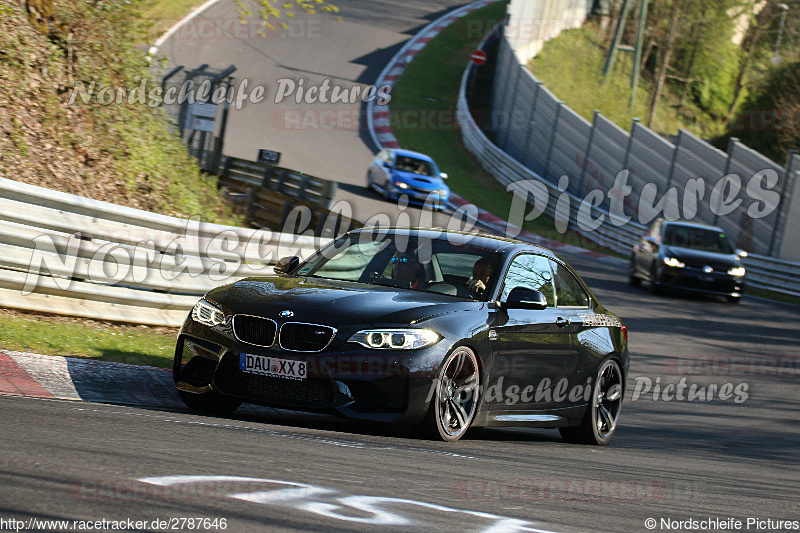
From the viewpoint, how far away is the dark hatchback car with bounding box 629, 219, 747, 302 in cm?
2244

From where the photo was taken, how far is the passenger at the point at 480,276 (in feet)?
26.6

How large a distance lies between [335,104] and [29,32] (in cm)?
3185

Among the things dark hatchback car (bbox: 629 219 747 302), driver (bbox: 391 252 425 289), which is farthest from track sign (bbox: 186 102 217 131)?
driver (bbox: 391 252 425 289)

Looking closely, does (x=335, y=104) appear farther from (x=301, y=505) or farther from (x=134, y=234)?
(x=301, y=505)

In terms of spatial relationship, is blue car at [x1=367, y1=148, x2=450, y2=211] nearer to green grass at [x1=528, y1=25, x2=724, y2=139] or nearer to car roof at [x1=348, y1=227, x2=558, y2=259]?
green grass at [x1=528, y1=25, x2=724, y2=139]

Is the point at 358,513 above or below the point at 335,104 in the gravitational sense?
above

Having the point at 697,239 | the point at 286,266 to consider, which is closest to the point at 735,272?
the point at 697,239

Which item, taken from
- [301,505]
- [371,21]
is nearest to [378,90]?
[371,21]

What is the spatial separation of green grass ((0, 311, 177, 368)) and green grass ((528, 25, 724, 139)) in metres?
37.8

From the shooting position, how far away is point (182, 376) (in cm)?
761

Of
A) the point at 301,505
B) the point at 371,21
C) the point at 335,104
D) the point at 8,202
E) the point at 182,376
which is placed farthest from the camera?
the point at 371,21

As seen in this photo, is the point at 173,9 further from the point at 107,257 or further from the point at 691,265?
the point at 107,257

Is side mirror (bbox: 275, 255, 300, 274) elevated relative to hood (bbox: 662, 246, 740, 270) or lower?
elevated

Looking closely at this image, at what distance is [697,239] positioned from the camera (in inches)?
921
